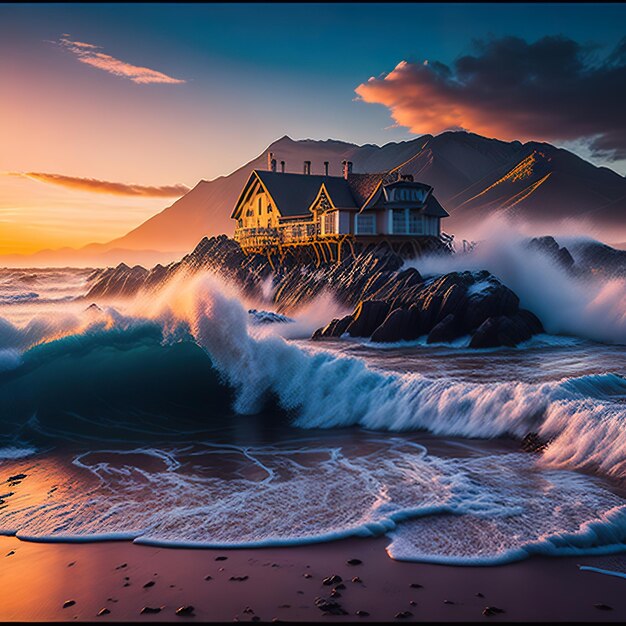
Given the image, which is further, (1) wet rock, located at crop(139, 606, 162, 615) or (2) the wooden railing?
(2) the wooden railing

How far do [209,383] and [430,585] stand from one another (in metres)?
9.99

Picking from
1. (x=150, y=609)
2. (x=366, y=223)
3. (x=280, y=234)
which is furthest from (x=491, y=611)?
(x=280, y=234)

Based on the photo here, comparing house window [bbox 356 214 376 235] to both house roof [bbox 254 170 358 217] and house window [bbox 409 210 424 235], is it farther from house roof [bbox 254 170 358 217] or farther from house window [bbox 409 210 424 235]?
house roof [bbox 254 170 358 217]

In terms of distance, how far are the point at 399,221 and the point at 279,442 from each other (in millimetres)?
35774

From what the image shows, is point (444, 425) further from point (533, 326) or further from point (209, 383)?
point (533, 326)

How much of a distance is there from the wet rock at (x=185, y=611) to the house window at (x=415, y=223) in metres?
41.4

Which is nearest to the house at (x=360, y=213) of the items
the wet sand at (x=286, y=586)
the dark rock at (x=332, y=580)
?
the wet sand at (x=286, y=586)

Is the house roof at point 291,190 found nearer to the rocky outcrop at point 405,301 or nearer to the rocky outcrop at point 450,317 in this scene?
the rocky outcrop at point 405,301

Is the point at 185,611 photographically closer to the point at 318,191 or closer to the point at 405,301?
the point at 405,301

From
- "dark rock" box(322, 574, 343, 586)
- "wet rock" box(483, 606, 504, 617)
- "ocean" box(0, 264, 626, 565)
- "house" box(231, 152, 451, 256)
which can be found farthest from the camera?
"house" box(231, 152, 451, 256)

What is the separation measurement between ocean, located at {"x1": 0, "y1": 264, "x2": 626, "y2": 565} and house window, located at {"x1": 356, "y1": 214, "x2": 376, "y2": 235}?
87.0ft

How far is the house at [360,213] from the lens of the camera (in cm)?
4512

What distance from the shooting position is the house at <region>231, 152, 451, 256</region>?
148 ft

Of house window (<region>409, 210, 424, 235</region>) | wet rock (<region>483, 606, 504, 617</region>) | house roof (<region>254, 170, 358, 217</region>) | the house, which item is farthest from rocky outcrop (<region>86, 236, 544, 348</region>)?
wet rock (<region>483, 606, 504, 617</region>)
